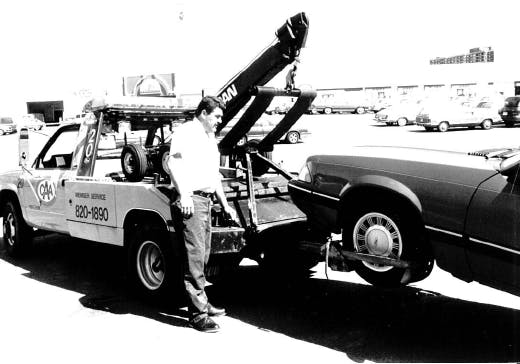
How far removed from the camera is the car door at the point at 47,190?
6.98 m

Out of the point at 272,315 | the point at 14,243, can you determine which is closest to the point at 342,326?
the point at 272,315

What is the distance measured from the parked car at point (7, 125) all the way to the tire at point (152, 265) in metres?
51.2

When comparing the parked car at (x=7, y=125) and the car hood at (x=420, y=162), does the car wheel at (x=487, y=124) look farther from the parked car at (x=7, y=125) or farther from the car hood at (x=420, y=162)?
the parked car at (x=7, y=125)

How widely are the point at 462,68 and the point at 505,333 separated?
6850 centimetres

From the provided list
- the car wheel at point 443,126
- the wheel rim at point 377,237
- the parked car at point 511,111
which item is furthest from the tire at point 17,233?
the parked car at point 511,111

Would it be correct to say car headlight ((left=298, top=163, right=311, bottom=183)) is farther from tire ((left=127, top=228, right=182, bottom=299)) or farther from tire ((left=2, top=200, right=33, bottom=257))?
tire ((left=2, top=200, right=33, bottom=257))

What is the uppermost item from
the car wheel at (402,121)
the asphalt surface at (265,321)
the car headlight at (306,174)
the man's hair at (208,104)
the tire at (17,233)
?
the man's hair at (208,104)

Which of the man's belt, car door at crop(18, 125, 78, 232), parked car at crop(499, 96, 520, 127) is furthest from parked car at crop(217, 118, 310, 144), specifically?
the man's belt

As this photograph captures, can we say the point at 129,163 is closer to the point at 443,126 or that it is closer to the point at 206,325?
the point at 206,325

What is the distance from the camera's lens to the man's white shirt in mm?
4883

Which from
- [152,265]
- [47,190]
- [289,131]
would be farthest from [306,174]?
[289,131]

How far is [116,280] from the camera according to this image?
6.68 metres

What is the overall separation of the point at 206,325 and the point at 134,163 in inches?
79.1

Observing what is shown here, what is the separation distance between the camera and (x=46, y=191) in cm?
720
